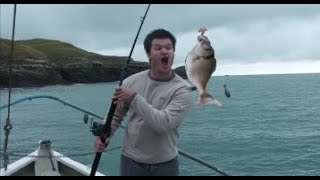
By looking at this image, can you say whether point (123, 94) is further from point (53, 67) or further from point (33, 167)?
point (53, 67)

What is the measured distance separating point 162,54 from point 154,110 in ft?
1.63

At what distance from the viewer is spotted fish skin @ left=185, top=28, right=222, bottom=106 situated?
3857 mm

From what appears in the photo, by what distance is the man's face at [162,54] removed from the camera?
14.3 feet

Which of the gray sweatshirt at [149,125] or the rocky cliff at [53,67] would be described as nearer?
the gray sweatshirt at [149,125]

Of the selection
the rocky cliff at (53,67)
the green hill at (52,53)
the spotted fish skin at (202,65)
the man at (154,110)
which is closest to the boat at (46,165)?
the man at (154,110)

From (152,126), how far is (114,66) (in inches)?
4922

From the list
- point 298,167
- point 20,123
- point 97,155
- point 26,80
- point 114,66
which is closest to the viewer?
point 97,155

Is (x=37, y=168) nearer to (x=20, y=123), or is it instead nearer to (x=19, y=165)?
(x=19, y=165)

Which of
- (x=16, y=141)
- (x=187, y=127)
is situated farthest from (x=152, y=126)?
(x=187, y=127)

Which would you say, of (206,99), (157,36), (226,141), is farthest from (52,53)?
(206,99)

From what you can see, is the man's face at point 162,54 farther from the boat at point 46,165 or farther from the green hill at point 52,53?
the green hill at point 52,53

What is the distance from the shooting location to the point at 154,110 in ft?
14.0

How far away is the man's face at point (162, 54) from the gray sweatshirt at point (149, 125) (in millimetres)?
189

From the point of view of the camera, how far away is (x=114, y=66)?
129m
